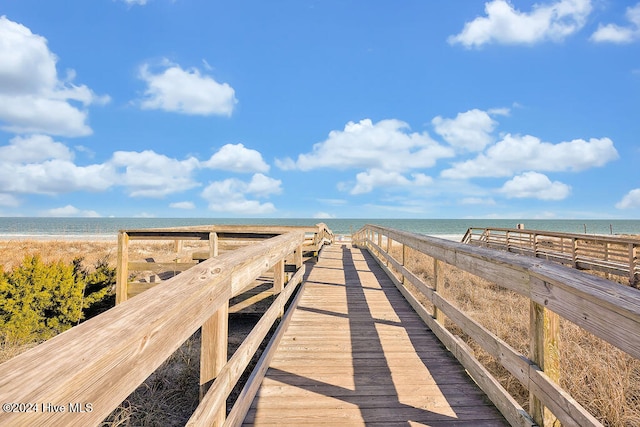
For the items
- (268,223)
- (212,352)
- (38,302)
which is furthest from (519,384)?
(268,223)

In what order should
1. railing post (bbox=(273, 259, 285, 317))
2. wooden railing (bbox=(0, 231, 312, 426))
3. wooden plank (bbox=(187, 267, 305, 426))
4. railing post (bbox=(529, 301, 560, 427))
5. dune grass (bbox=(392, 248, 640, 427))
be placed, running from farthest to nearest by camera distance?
railing post (bbox=(273, 259, 285, 317)) → dune grass (bbox=(392, 248, 640, 427)) → railing post (bbox=(529, 301, 560, 427)) → wooden plank (bbox=(187, 267, 305, 426)) → wooden railing (bbox=(0, 231, 312, 426))

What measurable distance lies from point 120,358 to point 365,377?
237 centimetres

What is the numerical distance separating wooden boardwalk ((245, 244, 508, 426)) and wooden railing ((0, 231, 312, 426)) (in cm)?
78

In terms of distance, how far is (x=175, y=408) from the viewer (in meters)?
3.34

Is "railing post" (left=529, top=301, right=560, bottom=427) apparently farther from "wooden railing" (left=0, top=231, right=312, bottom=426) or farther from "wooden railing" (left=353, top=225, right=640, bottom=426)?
"wooden railing" (left=0, top=231, right=312, bottom=426)

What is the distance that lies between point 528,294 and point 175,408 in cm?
333

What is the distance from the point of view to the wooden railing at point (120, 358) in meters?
0.62

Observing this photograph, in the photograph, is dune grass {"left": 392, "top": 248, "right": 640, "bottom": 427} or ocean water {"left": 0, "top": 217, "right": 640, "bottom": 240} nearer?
dune grass {"left": 392, "top": 248, "right": 640, "bottom": 427}

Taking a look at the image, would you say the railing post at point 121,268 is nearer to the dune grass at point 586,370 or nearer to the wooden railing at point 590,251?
the dune grass at point 586,370

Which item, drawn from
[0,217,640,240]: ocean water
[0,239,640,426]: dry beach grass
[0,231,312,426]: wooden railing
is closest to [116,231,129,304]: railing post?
[0,239,640,426]: dry beach grass

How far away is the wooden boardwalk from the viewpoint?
7.43ft

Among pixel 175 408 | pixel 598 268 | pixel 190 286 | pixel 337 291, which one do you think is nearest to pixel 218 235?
pixel 337 291

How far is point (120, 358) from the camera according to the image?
83 cm

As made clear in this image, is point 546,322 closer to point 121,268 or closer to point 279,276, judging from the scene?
point 279,276
